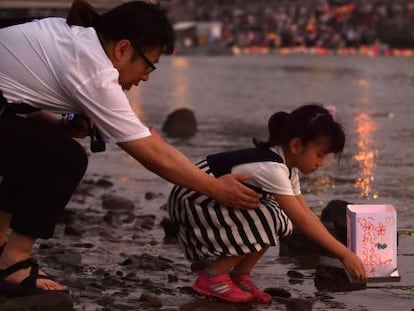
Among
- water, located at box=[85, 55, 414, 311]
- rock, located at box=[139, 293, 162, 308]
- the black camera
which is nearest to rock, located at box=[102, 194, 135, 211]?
water, located at box=[85, 55, 414, 311]

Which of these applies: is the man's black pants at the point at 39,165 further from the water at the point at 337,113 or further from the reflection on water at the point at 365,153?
the reflection on water at the point at 365,153

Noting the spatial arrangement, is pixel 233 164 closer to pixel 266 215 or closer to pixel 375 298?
pixel 266 215

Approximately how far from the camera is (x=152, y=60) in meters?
4.75

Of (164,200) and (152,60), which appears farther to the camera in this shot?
(164,200)

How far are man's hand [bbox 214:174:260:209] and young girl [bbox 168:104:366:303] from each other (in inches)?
4.1

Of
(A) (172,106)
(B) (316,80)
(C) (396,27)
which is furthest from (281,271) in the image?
(C) (396,27)

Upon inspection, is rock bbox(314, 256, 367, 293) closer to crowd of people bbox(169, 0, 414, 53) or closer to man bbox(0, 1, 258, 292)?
man bbox(0, 1, 258, 292)

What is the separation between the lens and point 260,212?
16.3 feet

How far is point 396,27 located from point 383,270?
7109 cm

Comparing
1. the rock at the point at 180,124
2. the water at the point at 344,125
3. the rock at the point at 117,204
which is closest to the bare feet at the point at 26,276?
the water at the point at 344,125

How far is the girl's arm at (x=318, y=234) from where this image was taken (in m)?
4.89

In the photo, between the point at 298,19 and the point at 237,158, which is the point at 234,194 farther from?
the point at 298,19

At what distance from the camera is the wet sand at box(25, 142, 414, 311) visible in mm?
4973

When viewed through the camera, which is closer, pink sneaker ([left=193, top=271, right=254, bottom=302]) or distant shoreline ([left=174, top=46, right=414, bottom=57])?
pink sneaker ([left=193, top=271, right=254, bottom=302])
